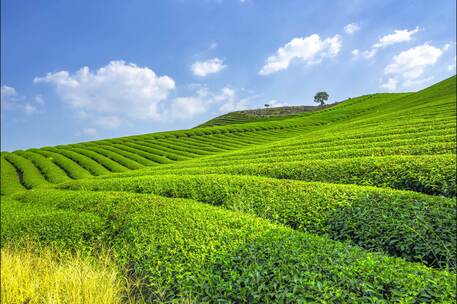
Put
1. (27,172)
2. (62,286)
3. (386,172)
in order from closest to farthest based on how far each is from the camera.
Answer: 1. (62,286)
2. (386,172)
3. (27,172)

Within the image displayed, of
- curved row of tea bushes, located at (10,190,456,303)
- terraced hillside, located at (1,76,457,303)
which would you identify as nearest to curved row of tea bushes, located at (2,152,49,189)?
terraced hillside, located at (1,76,457,303)

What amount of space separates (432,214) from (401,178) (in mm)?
4160

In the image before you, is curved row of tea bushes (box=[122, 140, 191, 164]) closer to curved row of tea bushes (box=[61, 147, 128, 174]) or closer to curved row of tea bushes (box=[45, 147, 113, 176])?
curved row of tea bushes (box=[61, 147, 128, 174])

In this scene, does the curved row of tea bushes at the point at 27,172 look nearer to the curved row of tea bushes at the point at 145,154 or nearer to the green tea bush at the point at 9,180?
the green tea bush at the point at 9,180

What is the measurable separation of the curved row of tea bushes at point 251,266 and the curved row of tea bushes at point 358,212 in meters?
1.24

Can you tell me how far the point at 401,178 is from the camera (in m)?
14.1

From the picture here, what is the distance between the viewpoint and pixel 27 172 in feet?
143

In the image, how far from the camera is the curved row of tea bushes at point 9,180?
36.6 meters

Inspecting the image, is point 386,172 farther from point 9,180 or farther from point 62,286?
point 9,180

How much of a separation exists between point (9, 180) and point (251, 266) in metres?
43.4

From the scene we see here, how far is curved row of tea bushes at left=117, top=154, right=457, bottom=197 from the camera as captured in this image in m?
13.1

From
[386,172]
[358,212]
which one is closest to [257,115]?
[386,172]

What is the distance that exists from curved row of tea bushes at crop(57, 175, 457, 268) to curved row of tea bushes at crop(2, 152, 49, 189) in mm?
30654

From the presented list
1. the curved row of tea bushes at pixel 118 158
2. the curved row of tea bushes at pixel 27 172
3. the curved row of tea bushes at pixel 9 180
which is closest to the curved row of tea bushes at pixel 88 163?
the curved row of tea bushes at pixel 118 158
